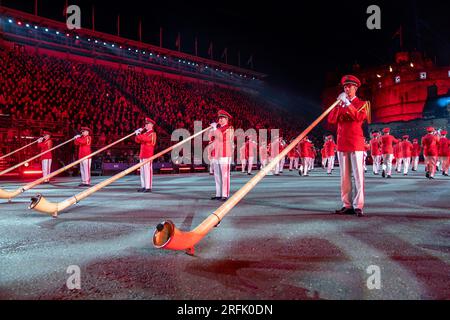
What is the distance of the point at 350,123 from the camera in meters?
5.62

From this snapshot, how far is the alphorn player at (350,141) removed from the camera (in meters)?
5.44

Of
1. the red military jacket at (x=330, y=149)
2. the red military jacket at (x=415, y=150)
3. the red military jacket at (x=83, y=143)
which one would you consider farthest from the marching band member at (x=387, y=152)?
the red military jacket at (x=83, y=143)

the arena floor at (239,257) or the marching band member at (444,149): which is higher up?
the marching band member at (444,149)

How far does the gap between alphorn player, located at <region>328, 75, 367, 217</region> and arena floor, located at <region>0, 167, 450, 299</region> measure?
14.2 inches

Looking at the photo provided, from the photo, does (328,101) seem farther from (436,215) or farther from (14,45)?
(436,215)

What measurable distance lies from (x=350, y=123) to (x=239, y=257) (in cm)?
350

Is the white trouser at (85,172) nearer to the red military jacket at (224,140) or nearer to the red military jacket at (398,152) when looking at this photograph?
the red military jacket at (224,140)

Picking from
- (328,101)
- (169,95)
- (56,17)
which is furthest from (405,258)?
(328,101)

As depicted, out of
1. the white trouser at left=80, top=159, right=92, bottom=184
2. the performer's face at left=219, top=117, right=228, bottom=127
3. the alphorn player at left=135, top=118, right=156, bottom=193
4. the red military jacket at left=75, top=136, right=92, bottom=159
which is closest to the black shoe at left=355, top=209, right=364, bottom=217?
the performer's face at left=219, top=117, right=228, bottom=127

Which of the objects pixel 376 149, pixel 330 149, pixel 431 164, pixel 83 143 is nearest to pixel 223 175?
pixel 83 143

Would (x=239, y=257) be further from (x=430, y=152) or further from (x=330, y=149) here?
(x=330, y=149)

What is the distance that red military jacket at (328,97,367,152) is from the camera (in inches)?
214

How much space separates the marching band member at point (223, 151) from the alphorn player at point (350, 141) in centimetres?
263

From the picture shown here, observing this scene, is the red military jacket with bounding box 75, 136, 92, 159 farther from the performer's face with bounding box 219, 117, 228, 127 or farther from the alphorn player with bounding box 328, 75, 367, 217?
the alphorn player with bounding box 328, 75, 367, 217
